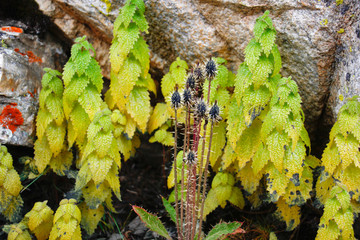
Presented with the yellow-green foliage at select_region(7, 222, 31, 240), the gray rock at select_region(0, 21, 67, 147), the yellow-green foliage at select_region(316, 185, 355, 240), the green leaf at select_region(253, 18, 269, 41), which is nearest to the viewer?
the yellow-green foliage at select_region(316, 185, 355, 240)

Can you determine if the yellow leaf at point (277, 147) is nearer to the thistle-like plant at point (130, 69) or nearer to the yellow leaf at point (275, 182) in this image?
the yellow leaf at point (275, 182)

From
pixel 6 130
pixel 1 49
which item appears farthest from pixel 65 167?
pixel 1 49

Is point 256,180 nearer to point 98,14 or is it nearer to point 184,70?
point 184,70

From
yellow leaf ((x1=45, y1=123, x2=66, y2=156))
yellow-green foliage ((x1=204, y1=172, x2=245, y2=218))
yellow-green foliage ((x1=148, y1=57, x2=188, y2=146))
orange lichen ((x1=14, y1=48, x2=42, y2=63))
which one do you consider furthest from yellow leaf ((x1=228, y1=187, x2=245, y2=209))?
orange lichen ((x1=14, y1=48, x2=42, y2=63))

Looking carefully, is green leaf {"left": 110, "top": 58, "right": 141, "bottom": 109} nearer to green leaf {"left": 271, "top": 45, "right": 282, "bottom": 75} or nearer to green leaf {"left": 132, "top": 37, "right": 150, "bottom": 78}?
green leaf {"left": 132, "top": 37, "right": 150, "bottom": 78}

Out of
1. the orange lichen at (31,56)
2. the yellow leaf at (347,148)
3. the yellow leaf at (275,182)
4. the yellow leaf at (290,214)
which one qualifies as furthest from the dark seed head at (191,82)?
the orange lichen at (31,56)

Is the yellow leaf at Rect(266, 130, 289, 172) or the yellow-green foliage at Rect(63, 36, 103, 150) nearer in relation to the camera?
the yellow leaf at Rect(266, 130, 289, 172)

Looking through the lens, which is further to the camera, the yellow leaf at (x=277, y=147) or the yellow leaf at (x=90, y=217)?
the yellow leaf at (x=90, y=217)
